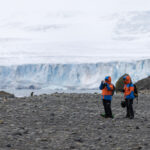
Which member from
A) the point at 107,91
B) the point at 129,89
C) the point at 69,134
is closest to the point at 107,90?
the point at 107,91

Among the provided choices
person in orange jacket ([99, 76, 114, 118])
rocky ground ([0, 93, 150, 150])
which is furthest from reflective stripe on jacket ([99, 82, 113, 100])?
rocky ground ([0, 93, 150, 150])

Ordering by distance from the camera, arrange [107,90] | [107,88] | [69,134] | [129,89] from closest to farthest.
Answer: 1. [69,134]
2. [107,88]
3. [107,90]
4. [129,89]

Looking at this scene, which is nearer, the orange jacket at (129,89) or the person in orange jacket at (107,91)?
the person in orange jacket at (107,91)

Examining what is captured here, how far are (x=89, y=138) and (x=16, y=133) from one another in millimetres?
2079

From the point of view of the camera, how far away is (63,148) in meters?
6.86

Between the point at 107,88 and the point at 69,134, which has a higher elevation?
the point at 107,88

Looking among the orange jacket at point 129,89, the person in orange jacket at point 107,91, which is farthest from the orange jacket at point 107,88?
the orange jacket at point 129,89

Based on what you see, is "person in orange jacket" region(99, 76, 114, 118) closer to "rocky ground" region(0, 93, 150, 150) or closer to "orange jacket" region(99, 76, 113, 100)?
"orange jacket" region(99, 76, 113, 100)

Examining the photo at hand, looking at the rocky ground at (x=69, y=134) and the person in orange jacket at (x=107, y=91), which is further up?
the person in orange jacket at (x=107, y=91)

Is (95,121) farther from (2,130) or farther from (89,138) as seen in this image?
(2,130)

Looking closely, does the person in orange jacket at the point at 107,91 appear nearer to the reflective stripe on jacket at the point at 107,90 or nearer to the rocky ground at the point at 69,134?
the reflective stripe on jacket at the point at 107,90

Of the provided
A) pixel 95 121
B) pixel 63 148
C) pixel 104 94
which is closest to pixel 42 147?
pixel 63 148

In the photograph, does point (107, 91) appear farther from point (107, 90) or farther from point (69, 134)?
point (69, 134)

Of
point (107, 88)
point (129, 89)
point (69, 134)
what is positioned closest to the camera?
point (69, 134)
